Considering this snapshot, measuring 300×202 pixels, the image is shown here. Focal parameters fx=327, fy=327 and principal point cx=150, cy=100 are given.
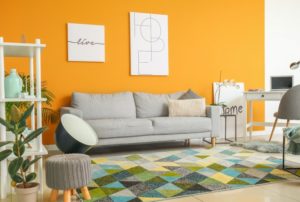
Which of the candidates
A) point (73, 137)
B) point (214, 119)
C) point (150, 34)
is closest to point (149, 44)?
point (150, 34)

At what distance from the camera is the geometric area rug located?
263 centimetres

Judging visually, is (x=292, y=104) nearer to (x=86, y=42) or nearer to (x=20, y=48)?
(x=86, y=42)

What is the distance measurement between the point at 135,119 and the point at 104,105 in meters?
0.54

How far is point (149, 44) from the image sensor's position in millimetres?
5094

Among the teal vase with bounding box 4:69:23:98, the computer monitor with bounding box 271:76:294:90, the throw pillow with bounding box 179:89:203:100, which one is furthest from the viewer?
the computer monitor with bounding box 271:76:294:90

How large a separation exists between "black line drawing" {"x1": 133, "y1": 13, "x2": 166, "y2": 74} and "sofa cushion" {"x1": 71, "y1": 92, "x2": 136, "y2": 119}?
636 millimetres

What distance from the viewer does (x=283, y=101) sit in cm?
434

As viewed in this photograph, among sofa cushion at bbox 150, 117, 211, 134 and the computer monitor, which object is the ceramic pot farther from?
the computer monitor

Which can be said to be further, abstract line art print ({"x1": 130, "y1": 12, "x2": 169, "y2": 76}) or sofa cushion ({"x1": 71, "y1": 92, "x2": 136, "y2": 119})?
abstract line art print ({"x1": 130, "y1": 12, "x2": 169, "y2": 76})

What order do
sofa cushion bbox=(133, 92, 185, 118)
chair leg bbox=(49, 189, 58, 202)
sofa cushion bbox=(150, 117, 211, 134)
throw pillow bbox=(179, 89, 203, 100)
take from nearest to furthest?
chair leg bbox=(49, 189, 58, 202) → sofa cushion bbox=(150, 117, 211, 134) → sofa cushion bbox=(133, 92, 185, 118) → throw pillow bbox=(179, 89, 203, 100)

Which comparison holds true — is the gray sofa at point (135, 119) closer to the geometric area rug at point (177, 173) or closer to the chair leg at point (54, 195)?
the geometric area rug at point (177, 173)

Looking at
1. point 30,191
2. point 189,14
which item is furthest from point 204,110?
point 30,191

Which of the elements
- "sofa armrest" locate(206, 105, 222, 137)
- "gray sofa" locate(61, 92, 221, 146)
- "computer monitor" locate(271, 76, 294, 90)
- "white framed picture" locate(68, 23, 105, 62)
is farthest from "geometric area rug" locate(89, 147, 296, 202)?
"computer monitor" locate(271, 76, 294, 90)

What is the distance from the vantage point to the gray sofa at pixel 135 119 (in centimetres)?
404
